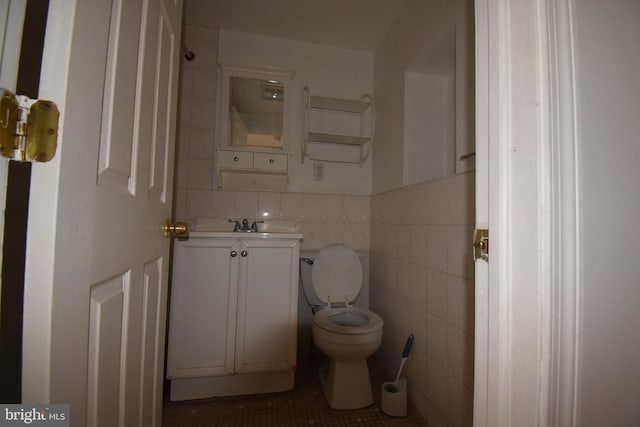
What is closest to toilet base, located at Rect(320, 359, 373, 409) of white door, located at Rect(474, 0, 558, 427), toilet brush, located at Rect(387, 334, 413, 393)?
toilet brush, located at Rect(387, 334, 413, 393)

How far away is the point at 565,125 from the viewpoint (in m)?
0.37

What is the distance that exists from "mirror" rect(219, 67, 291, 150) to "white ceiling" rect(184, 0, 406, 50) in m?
0.30

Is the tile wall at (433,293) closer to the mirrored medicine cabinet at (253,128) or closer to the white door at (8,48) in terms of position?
the mirrored medicine cabinet at (253,128)

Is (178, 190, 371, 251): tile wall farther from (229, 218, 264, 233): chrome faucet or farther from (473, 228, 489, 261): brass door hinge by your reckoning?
(473, 228, 489, 261): brass door hinge

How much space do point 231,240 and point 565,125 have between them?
4.24ft

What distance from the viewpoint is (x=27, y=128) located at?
0.28 metres

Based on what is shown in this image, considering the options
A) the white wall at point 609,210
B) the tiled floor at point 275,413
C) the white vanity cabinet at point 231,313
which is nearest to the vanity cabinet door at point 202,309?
the white vanity cabinet at point 231,313

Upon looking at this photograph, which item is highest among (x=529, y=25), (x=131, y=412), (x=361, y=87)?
(x=361, y=87)

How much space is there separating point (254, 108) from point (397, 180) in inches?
45.6

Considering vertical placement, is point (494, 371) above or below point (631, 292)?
below

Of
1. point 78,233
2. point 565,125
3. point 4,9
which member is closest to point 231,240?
point 78,233

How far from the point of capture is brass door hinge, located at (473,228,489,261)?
1.38 feet

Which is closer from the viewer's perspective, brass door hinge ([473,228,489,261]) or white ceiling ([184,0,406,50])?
brass door hinge ([473,228,489,261])

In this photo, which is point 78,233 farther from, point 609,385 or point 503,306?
point 609,385
